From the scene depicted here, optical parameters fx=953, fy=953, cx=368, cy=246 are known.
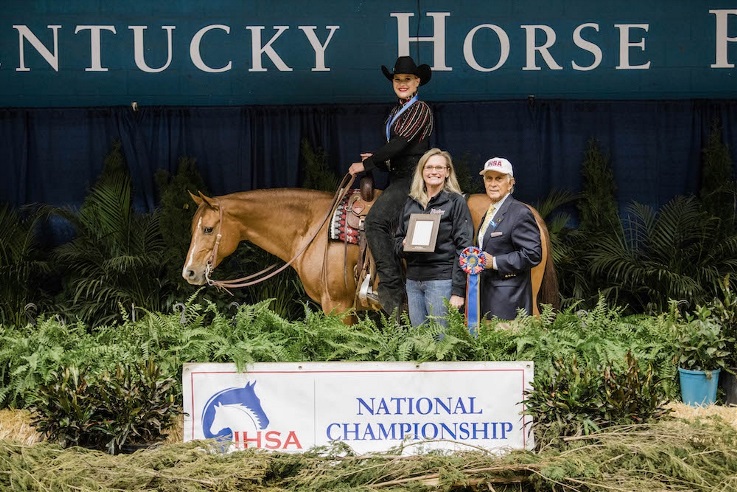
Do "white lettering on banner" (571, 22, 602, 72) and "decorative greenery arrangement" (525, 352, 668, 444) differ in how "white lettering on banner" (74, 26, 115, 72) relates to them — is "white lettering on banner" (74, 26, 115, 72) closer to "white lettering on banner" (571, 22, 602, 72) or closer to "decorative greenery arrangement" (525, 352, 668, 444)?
"white lettering on banner" (571, 22, 602, 72)

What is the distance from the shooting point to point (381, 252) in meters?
6.55

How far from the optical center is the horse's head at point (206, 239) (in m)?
7.33

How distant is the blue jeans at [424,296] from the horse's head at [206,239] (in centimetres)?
190

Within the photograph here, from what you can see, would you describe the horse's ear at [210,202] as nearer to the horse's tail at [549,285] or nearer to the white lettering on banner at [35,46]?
the horse's tail at [549,285]

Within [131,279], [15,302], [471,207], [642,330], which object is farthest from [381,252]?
[15,302]

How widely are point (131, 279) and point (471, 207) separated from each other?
401 cm

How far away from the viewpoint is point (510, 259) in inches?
222

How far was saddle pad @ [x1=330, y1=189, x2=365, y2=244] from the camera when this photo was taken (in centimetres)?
698

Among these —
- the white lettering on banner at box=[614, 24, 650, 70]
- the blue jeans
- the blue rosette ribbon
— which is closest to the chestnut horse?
the blue jeans

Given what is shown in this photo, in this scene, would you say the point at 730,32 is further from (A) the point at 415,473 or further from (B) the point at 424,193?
(A) the point at 415,473

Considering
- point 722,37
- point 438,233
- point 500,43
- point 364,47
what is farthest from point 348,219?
point 722,37

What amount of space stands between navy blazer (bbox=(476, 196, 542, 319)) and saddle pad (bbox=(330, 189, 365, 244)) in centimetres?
137

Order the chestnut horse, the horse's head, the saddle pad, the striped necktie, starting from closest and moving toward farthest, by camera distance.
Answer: the striped necktie < the saddle pad < the chestnut horse < the horse's head

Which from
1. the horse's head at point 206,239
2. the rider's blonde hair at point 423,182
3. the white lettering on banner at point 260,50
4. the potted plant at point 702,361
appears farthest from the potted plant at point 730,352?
the white lettering on banner at point 260,50
